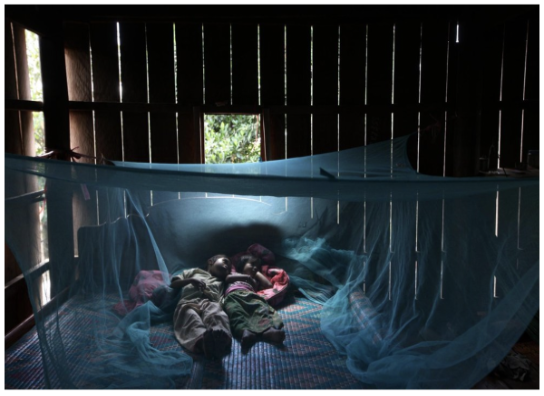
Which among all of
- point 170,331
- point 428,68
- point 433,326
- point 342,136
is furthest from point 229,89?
point 433,326

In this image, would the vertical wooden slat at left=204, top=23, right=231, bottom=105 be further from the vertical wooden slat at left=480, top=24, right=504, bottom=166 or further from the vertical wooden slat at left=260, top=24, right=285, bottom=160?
the vertical wooden slat at left=480, top=24, right=504, bottom=166

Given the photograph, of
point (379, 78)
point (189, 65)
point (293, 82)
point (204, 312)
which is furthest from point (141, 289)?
point (379, 78)

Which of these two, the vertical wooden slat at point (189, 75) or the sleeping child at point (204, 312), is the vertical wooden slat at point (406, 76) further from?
the sleeping child at point (204, 312)

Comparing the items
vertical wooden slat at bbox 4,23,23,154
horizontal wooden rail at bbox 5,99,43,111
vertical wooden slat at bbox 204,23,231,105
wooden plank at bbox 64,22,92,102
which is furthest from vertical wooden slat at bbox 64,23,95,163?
vertical wooden slat at bbox 204,23,231,105

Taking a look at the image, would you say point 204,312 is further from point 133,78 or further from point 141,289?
point 133,78

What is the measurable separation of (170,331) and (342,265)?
112cm

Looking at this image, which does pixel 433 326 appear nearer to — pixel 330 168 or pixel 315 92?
pixel 330 168

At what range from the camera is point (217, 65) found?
3.42 metres

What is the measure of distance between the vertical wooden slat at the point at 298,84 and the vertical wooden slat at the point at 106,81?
1233mm

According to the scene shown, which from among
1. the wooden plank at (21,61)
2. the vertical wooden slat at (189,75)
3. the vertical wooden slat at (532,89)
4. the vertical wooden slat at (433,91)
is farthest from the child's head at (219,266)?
the vertical wooden slat at (532,89)

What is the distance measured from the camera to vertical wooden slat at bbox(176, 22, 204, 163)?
3395 millimetres

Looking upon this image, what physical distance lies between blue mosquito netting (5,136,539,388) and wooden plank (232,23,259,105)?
0.84m

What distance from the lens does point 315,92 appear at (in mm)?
3467

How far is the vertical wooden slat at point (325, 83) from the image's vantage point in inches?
135
